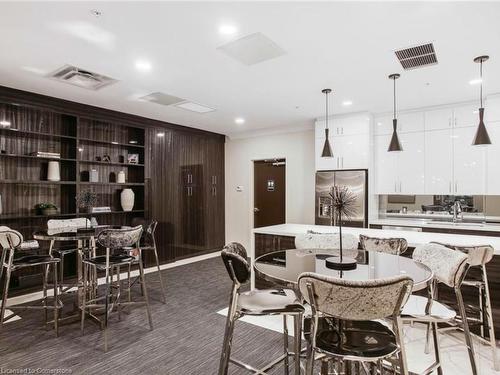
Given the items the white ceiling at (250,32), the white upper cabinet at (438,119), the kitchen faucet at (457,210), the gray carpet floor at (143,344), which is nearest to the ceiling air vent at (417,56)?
the white ceiling at (250,32)

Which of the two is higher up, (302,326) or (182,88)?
(182,88)

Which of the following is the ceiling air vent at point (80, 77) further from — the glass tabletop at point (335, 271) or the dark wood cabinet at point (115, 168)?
the glass tabletop at point (335, 271)

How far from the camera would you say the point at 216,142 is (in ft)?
23.8

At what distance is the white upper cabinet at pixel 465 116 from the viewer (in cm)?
455

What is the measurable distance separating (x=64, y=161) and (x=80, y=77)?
174 centimetres

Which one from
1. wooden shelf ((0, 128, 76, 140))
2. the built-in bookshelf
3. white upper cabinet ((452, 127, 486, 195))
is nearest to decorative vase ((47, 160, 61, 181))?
the built-in bookshelf

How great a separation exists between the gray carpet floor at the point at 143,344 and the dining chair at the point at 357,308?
110cm

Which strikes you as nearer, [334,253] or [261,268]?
[261,268]

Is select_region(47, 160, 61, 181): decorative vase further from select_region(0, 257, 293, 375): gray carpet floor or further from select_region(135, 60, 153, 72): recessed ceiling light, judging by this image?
select_region(135, 60, 153, 72): recessed ceiling light

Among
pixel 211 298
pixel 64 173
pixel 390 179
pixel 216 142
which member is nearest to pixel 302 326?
pixel 211 298

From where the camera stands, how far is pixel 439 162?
4840 mm

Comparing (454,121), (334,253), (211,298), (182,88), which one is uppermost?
(182,88)

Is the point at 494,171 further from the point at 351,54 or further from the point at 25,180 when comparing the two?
the point at 25,180

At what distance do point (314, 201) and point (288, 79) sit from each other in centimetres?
288
